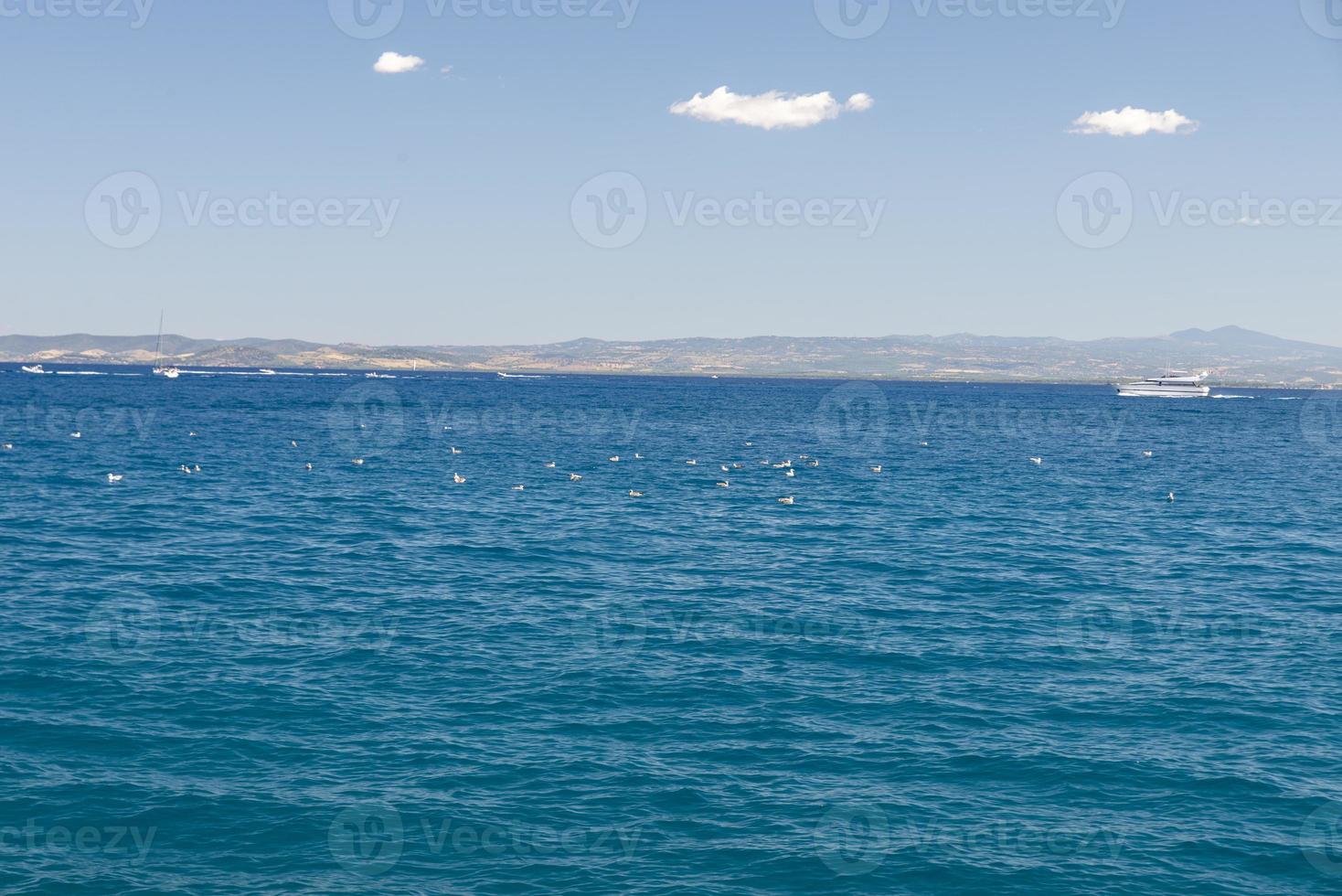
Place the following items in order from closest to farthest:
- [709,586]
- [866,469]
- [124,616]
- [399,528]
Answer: [124,616] < [709,586] < [399,528] < [866,469]

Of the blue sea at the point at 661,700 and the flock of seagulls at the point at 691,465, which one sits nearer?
the blue sea at the point at 661,700

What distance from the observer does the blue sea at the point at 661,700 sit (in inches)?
957

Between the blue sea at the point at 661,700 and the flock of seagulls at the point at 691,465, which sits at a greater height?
the flock of seagulls at the point at 691,465

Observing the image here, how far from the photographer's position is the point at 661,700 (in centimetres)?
3403

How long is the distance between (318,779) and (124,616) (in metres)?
20.4

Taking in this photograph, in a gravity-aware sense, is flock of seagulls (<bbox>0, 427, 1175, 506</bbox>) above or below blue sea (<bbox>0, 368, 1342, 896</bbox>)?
above

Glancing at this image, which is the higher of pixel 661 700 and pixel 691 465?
pixel 691 465

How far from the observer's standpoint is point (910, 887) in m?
23.2

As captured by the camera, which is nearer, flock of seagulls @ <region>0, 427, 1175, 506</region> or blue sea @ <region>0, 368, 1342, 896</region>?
blue sea @ <region>0, 368, 1342, 896</region>

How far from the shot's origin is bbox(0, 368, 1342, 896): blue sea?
79.8ft

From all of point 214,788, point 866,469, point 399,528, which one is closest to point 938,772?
point 214,788

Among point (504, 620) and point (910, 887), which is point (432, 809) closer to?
point (910, 887)

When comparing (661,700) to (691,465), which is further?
(691,465)

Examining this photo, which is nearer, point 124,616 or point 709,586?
point 124,616
